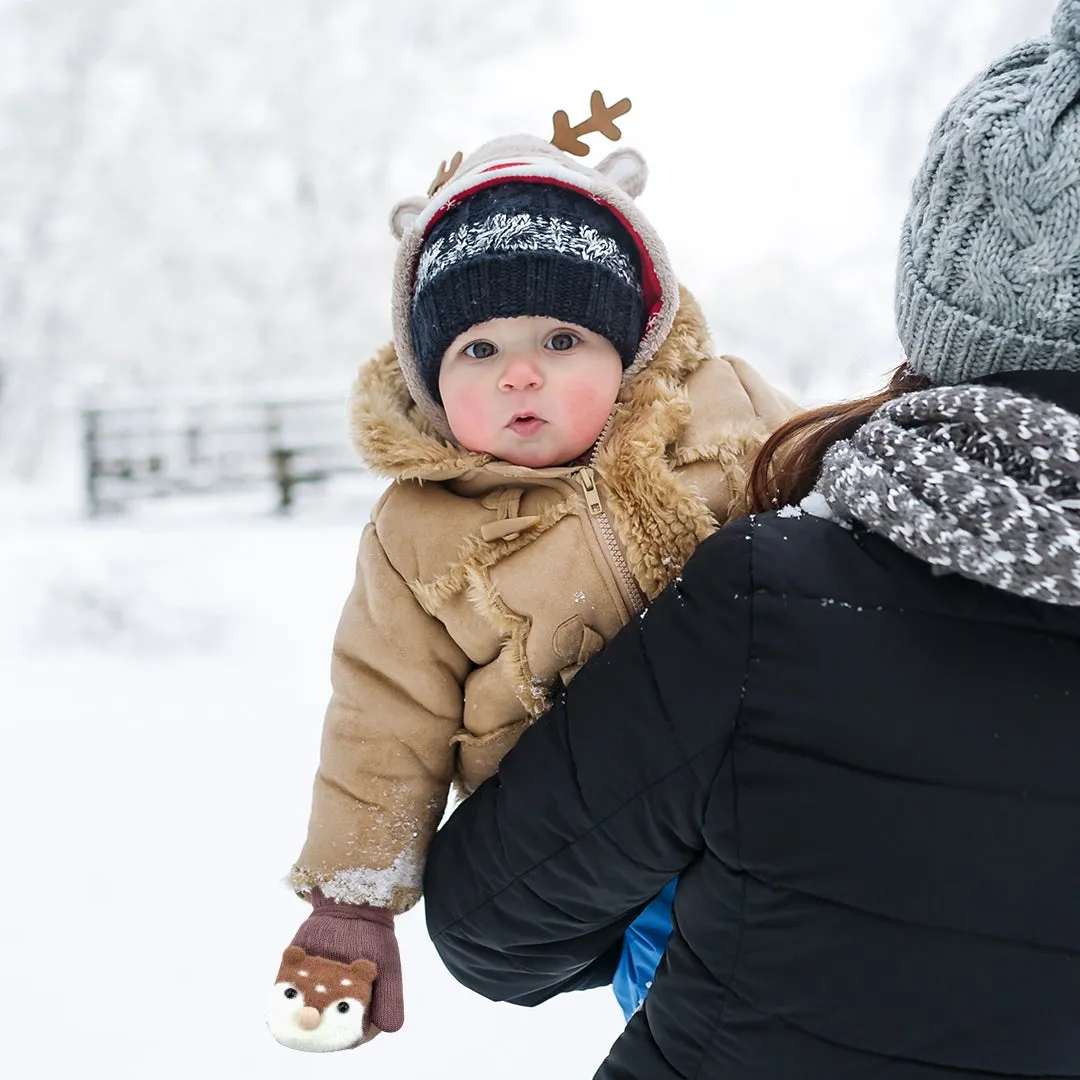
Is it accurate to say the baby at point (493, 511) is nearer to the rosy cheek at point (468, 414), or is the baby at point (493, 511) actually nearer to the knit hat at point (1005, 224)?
the rosy cheek at point (468, 414)

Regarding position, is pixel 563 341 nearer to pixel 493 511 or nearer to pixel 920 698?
pixel 493 511

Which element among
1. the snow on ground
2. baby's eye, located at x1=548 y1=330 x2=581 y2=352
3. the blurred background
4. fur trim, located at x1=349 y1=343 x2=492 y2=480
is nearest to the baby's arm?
fur trim, located at x1=349 y1=343 x2=492 y2=480

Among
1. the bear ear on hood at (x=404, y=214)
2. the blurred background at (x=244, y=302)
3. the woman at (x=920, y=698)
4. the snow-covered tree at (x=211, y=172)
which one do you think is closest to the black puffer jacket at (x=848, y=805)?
the woman at (x=920, y=698)

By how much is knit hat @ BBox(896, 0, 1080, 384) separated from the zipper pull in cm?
43

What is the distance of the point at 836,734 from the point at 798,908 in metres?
0.14

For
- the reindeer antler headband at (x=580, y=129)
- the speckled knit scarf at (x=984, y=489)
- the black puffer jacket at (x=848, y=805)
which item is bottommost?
the black puffer jacket at (x=848, y=805)

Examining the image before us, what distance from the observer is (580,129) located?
4.44 feet

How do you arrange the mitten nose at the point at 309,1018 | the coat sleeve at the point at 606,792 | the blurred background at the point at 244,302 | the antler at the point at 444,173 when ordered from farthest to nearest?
the blurred background at the point at 244,302 < the antler at the point at 444,173 < the mitten nose at the point at 309,1018 < the coat sleeve at the point at 606,792

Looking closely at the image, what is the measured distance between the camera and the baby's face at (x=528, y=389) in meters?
1.14

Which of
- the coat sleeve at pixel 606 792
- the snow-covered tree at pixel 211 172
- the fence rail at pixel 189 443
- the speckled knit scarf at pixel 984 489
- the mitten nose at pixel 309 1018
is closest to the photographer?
the speckled knit scarf at pixel 984 489

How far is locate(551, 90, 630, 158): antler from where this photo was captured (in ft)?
4.39

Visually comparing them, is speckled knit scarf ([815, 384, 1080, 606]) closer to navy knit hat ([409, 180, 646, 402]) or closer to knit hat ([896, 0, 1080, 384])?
knit hat ([896, 0, 1080, 384])

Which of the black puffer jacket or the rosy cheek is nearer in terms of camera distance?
the black puffer jacket

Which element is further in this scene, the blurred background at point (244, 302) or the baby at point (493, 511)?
the blurred background at point (244, 302)
